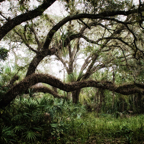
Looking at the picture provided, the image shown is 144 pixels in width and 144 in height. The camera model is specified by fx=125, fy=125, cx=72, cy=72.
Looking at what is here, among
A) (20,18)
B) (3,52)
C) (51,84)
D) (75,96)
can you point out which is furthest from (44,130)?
(75,96)

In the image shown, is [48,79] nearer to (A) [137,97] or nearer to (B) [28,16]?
(B) [28,16]

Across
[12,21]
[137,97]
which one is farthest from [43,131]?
[137,97]

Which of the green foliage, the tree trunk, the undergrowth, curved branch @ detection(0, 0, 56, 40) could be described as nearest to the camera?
the undergrowth

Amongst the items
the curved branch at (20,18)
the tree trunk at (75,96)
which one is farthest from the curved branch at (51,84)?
the tree trunk at (75,96)

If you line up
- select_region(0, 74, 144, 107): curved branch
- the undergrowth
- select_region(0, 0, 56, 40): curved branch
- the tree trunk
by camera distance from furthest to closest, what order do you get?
the tree trunk → select_region(0, 74, 144, 107): curved branch → select_region(0, 0, 56, 40): curved branch → the undergrowth

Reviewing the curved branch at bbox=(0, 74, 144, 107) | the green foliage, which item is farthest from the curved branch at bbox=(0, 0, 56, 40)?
the green foliage

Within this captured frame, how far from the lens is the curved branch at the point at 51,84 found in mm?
3863

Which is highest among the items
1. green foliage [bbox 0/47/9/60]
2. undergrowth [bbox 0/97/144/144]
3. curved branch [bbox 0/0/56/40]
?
curved branch [bbox 0/0/56/40]

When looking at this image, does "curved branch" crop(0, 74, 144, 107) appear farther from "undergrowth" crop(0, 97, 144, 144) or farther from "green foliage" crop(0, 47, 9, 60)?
"green foliage" crop(0, 47, 9, 60)

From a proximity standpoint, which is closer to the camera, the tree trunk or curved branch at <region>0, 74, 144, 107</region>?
curved branch at <region>0, 74, 144, 107</region>

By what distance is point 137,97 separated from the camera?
295 inches

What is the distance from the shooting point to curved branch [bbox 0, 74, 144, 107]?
386 cm

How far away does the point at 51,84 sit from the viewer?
4707mm

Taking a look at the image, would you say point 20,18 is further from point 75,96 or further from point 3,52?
point 75,96
